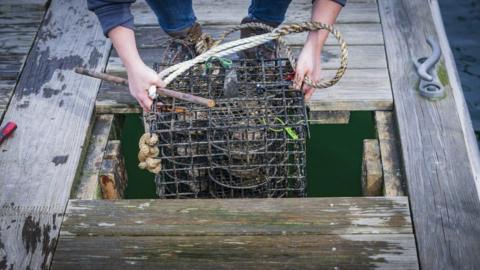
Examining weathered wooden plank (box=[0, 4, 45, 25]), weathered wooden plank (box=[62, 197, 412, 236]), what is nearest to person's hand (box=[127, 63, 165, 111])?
weathered wooden plank (box=[62, 197, 412, 236])

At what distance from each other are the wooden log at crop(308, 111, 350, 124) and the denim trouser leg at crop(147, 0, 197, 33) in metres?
0.77

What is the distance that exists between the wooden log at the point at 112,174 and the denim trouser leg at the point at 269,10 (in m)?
0.95

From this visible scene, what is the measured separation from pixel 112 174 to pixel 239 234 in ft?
2.29

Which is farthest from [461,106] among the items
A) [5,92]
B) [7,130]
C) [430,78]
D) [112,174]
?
[5,92]

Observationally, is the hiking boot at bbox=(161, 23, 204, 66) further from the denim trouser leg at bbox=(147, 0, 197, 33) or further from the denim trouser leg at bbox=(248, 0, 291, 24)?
the denim trouser leg at bbox=(248, 0, 291, 24)

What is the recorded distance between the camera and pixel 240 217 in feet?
7.95

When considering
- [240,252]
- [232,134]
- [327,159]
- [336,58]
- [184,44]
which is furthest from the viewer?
[327,159]

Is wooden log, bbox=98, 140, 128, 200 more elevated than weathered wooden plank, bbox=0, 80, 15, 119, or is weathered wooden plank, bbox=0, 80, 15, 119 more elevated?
weathered wooden plank, bbox=0, 80, 15, 119

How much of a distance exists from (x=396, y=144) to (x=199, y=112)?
0.94m

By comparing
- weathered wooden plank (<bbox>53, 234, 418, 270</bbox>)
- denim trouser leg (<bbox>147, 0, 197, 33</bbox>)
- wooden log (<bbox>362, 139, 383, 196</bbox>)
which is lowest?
weathered wooden plank (<bbox>53, 234, 418, 270</bbox>)

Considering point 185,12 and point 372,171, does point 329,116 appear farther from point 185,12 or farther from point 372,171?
point 185,12

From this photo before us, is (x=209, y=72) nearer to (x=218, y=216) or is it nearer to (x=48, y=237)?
(x=218, y=216)

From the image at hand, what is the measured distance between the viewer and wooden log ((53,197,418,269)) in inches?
89.4

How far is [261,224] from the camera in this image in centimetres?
239
